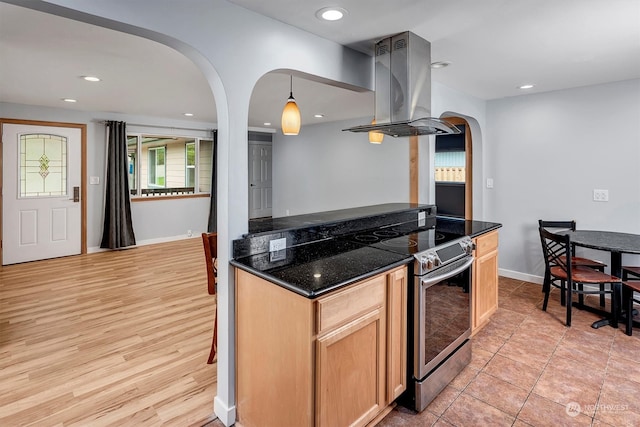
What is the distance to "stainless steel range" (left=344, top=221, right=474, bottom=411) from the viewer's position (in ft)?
6.44

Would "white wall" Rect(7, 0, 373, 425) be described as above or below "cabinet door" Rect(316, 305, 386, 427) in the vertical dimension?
above

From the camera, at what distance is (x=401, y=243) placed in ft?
7.63

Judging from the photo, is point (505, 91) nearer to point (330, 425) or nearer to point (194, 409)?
point (330, 425)

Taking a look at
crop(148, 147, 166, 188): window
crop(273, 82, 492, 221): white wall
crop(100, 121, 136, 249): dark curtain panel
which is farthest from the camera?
crop(148, 147, 166, 188): window

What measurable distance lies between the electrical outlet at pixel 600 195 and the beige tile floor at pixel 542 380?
1264 millimetres

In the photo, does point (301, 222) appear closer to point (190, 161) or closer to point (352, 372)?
point (352, 372)

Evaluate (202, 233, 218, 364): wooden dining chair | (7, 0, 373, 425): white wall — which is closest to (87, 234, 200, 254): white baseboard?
(202, 233, 218, 364): wooden dining chair

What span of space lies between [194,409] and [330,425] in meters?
0.92

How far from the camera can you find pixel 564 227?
388 centimetres

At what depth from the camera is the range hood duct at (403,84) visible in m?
2.38

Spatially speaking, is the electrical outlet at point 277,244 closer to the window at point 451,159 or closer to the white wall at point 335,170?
the window at point 451,159

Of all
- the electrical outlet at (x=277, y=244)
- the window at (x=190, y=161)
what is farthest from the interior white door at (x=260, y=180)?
the electrical outlet at (x=277, y=244)

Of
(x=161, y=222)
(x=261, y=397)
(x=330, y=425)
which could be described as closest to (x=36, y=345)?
(x=261, y=397)

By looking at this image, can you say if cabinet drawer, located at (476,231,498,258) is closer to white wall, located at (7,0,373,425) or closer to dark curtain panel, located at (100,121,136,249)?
white wall, located at (7,0,373,425)
